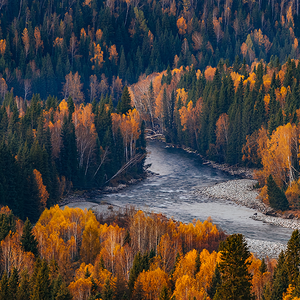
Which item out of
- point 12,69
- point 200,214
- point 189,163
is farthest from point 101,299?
point 12,69

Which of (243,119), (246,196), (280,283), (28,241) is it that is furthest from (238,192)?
(28,241)

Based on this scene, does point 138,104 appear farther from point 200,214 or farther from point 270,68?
point 200,214

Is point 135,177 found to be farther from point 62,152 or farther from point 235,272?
point 235,272

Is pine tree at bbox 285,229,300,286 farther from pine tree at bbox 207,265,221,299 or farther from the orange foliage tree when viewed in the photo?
the orange foliage tree

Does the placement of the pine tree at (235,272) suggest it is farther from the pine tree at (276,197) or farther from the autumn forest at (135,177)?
the pine tree at (276,197)

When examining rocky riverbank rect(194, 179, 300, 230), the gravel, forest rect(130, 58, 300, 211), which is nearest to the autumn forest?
forest rect(130, 58, 300, 211)

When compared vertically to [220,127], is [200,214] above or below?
below
